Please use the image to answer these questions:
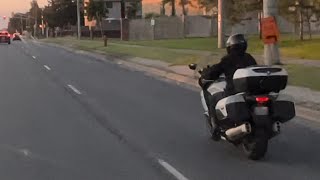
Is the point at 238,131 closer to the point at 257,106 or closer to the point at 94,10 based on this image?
the point at 257,106

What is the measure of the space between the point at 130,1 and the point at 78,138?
113m

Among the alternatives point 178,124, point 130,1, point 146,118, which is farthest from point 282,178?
point 130,1

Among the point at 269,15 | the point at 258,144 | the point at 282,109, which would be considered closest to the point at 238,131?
the point at 258,144

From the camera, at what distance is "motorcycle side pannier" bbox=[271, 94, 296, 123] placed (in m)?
8.66

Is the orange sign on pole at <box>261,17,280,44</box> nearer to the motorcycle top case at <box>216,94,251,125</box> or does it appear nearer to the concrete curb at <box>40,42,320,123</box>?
the concrete curb at <box>40,42,320,123</box>

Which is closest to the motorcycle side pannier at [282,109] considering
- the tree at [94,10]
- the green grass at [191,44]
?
the green grass at [191,44]

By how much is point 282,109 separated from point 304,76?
11.7m

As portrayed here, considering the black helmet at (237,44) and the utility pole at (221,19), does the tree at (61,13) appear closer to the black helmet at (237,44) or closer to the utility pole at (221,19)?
the utility pole at (221,19)

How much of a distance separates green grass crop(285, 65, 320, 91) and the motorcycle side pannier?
8.23 meters

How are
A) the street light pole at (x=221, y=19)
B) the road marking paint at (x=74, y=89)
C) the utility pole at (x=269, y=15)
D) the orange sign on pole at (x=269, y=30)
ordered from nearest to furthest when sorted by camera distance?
the road marking paint at (x=74, y=89)
the orange sign on pole at (x=269, y=30)
the utility pole at (x=269, y=15)
the street light pole at (x=221, y=19)

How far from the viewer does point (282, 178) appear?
777cm

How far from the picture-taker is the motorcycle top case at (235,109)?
8609mm

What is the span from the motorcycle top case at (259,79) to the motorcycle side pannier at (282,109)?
→ 0.17m

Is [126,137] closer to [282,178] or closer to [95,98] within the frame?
[282,178]
